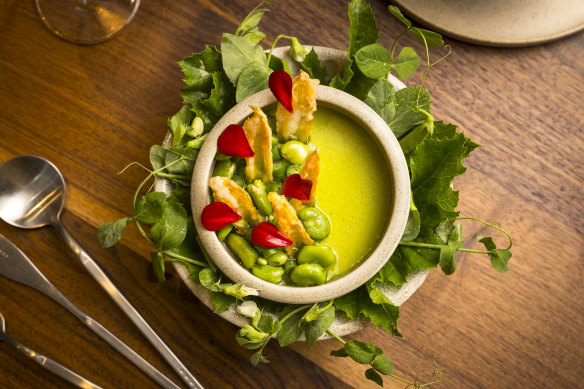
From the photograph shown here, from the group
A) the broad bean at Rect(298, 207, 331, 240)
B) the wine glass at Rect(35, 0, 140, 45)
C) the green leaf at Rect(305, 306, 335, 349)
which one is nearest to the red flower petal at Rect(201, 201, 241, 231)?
the broad bean at Rect(298, 207, 331, 240)

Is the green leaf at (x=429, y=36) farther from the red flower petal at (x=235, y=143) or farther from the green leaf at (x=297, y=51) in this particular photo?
the red flower petal at (x=235, y=143)

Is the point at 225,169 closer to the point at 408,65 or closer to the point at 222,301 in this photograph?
the point at 222,301

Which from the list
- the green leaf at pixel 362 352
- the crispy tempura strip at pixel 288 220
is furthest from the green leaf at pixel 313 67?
the green leaf at pixel 362 352

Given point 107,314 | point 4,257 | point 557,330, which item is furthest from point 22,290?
point 557,330

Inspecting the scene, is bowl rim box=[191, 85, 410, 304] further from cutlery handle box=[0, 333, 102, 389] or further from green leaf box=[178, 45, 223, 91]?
cutlery handle box=[0, 333, 102, 389]

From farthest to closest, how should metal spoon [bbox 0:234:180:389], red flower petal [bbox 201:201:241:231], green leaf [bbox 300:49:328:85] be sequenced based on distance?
metal spoon [bbox 0:234:180:389] < green leaf [bbox 300:49:328:85] < red flower petal [bbox 201:201:241:231]

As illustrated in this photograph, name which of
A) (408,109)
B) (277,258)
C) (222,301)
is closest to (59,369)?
(222,301)
